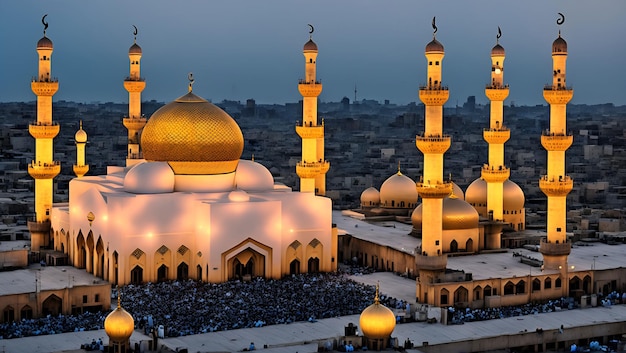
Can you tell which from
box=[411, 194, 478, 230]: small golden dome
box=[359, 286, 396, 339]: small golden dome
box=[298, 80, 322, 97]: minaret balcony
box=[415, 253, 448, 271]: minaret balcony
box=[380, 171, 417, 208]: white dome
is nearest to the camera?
box=[359, 286, 396, 339]: small golden dome

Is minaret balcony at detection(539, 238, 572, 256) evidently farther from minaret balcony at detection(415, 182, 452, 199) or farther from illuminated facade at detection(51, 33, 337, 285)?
illuminated facade at detection(51, 33, 337, 285)

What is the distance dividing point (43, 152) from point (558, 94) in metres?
13.9

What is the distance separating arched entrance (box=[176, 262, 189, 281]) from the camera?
1118 inches

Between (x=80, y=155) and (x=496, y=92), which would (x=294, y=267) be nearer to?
(x=496, y=92)

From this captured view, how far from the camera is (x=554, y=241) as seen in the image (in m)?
28.1

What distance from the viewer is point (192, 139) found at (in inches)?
1172

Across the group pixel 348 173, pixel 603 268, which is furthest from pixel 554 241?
pixel 348 173

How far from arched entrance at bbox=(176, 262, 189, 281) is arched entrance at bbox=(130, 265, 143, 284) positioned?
0.92 metres

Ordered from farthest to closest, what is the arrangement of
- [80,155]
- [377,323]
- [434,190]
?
[80,155], [434,190], [377,323]

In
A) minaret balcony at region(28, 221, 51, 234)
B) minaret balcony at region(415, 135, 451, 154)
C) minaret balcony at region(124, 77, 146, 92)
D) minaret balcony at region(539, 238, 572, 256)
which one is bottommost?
minaret balcony at region(539, 238, 572, 256)

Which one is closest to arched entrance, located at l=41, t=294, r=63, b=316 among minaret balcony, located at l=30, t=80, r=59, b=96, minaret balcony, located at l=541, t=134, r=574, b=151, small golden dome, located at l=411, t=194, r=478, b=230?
minaret balcony, located at l=30, t=80, r=59, b=96

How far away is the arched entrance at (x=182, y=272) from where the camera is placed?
2841 centimetres

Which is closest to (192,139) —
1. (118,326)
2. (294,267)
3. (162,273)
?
(162,273)

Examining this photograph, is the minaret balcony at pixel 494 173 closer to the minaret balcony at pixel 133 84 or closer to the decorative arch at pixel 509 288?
the decorative arch at pixel 509 288
